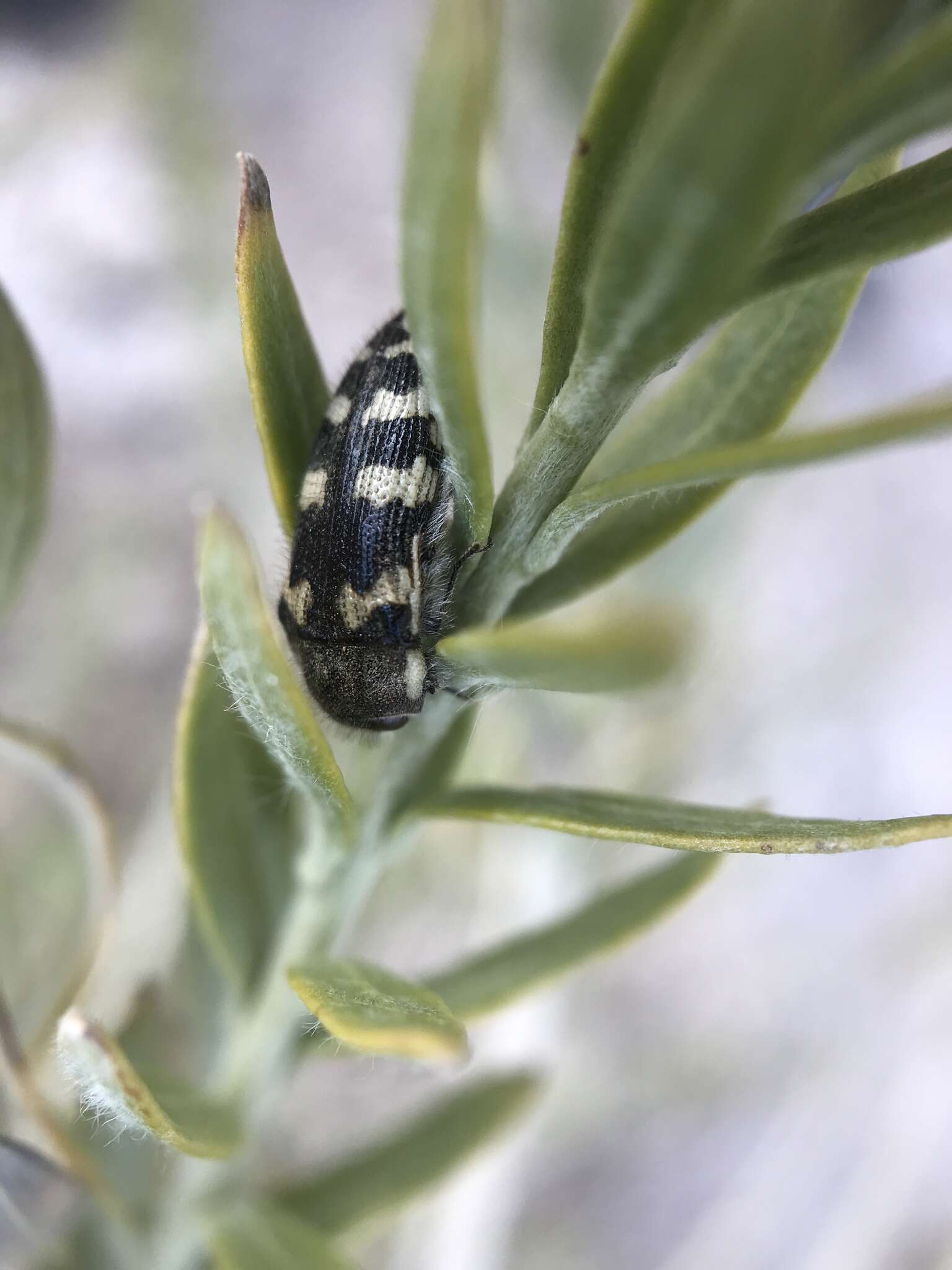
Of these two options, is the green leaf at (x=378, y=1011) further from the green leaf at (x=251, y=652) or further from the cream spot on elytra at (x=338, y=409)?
the cream spot on elytra at (x=338, y=409)

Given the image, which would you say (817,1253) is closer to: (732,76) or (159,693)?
(159,693)

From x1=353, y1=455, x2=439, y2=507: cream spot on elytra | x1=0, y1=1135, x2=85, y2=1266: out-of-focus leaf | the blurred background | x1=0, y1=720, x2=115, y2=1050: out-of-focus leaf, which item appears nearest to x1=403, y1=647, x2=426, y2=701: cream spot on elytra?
x1=353, y1=455, x2=439, y2=507: cream spot on elytra

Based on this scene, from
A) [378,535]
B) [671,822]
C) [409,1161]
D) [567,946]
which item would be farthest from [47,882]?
[671,822]

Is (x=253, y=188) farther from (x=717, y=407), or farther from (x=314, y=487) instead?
(x=717, y=407)

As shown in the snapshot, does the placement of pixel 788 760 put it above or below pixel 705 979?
above

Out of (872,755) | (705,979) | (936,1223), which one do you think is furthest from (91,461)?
(936,1223)
